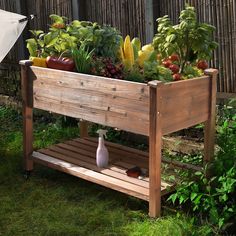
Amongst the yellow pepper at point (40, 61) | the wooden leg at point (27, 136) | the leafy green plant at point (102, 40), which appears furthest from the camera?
the wooden leg at point (27, 136)

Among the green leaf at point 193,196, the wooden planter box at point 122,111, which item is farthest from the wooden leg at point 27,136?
the green leaf at point 193,196

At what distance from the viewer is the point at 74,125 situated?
6.15 m

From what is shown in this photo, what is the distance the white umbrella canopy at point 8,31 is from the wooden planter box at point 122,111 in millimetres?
308

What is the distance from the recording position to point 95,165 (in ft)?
14.6

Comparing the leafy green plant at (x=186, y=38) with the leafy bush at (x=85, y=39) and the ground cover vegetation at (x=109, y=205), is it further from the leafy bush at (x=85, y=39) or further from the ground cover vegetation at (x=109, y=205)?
the ground cover vegetation at (x=109, y=205)

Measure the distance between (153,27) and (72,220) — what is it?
7.08ft

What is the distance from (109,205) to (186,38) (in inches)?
55.0

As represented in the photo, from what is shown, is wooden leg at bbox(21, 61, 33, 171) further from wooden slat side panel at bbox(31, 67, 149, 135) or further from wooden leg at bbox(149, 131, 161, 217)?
wooden leg at bbox(149, 131, 161, 217)

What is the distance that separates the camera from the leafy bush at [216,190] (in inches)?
141

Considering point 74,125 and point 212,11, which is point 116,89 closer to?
point 212,11

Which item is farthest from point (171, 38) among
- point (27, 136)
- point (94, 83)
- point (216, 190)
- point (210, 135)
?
point (27, 136)

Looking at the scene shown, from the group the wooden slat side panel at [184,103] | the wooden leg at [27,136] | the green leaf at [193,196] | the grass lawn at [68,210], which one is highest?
the wooden slat side panel at [184,103]

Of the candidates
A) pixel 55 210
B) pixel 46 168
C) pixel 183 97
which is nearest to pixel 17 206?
pixel 55 210

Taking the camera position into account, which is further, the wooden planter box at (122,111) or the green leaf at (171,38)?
the green leaf at (171,38)
